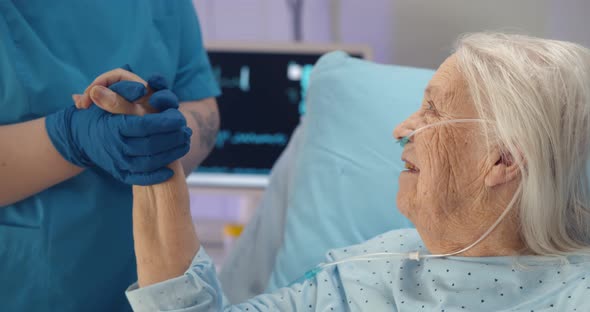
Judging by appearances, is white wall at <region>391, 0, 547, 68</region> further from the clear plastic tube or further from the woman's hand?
the woman's hand

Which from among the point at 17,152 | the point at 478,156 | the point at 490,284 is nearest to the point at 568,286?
the point at 490,284

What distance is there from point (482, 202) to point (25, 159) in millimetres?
827

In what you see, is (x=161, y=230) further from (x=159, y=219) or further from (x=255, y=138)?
(x=255, y=138)

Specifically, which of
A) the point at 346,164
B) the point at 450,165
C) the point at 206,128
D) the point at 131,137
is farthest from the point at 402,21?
the point at 131,137

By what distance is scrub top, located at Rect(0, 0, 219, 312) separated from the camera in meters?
1.29

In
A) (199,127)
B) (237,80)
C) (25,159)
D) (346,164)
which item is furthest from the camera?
(237,80)

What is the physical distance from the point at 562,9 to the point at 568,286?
144 centimetres

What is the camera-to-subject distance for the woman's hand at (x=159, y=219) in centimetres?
117

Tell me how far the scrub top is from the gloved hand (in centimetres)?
16

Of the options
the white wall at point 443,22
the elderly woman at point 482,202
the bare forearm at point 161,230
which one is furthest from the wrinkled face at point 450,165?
the white wall at point 443,22

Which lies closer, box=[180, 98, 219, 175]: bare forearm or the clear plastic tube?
the clear plastic tube

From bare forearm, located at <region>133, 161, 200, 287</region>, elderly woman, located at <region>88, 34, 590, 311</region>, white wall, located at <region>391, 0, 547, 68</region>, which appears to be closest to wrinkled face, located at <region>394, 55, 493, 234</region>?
elderly woman, located at <region>88, 34, 590, 311</region>

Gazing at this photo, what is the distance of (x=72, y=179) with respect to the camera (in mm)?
1358

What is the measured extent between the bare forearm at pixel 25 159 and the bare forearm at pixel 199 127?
30 centimetres
